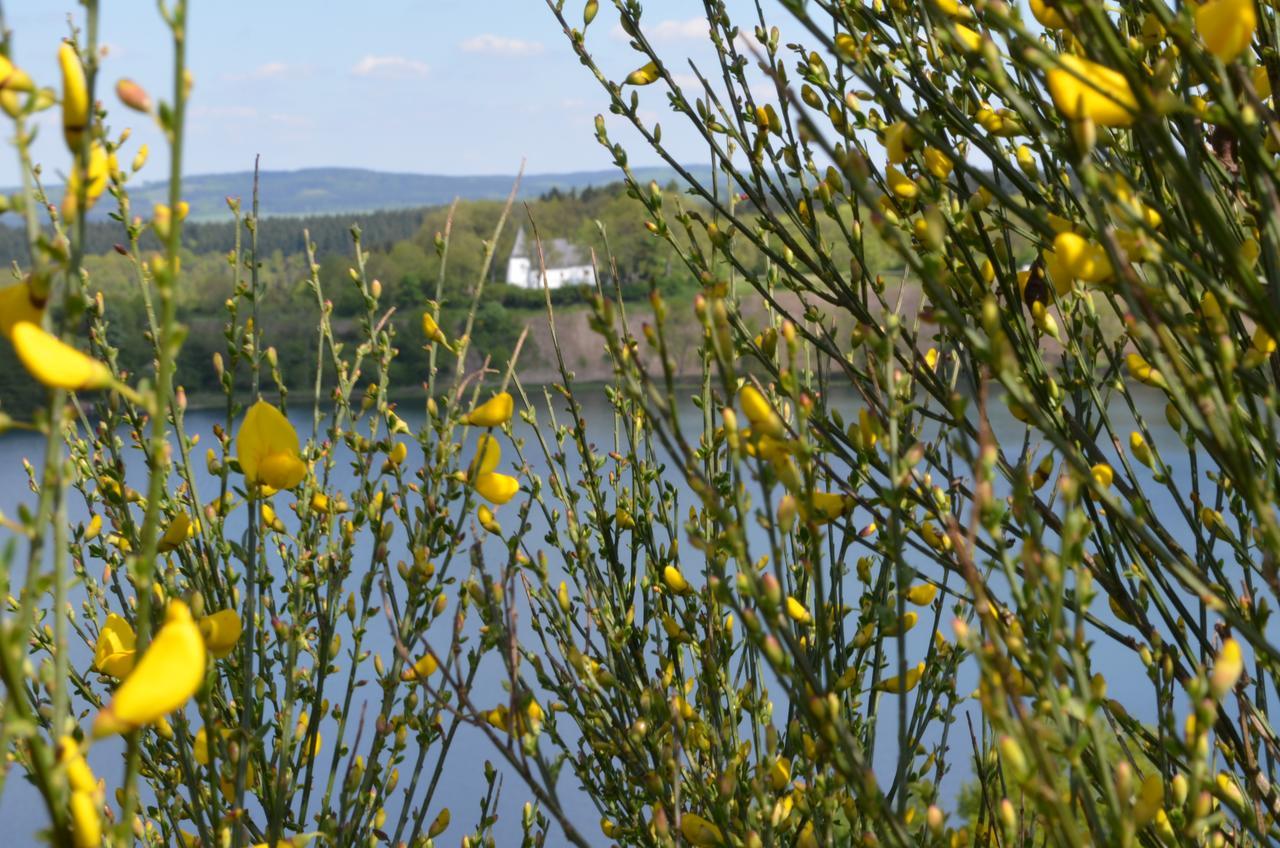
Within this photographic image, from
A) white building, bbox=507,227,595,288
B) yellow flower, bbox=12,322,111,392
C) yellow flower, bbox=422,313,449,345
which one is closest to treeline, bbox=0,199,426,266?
white building, bbox=507,227,595,288

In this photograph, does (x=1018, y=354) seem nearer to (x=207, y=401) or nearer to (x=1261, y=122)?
(x=1261, y=122)

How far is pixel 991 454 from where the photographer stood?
67 cm

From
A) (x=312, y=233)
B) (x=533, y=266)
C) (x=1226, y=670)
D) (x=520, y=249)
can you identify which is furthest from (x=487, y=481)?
(x=312, y=233)

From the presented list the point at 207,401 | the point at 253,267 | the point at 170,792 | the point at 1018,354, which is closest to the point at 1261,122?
the point at 1018,354

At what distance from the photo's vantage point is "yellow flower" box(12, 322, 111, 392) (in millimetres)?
523

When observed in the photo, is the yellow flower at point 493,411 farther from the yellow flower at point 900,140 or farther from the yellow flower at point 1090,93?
the yellow flower at point 1090,93

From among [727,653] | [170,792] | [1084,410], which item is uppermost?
[1084,410]

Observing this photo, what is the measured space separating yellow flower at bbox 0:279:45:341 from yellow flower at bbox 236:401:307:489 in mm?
374

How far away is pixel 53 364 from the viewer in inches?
20.7

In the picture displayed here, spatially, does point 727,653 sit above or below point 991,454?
below

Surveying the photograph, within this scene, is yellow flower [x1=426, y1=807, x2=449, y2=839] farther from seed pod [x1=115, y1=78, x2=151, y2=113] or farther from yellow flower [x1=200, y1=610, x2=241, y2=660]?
seed pod [x1=115, y1=78, x2=151, y2=113]

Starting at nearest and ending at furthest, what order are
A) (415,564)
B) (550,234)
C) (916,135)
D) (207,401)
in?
1. (916,135)
2. (415,564)
3. (207,401)
4. (550,234)

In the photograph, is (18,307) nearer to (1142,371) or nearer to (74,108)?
(74,108)

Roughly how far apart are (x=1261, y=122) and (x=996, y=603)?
487 millimetres
